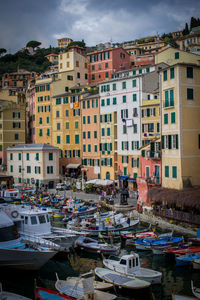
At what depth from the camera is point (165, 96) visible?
41.0m

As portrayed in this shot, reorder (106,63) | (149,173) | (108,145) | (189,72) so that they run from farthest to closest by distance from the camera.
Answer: (106,63) < (108,145) < (149,173) < (189,72)

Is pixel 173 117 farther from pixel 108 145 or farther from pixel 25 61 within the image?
pixel 25 61

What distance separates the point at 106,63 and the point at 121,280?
57.3m

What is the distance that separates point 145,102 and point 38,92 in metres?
30.7

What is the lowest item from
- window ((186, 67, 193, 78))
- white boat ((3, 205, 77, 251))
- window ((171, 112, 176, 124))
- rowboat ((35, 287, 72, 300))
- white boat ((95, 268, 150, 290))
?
rowboat ((35, 287, 72, 300))

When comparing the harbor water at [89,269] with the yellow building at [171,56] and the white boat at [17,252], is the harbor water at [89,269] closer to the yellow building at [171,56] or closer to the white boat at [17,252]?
the white boat at [17,252]

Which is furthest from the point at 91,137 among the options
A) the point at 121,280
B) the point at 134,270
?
the point at 121,280

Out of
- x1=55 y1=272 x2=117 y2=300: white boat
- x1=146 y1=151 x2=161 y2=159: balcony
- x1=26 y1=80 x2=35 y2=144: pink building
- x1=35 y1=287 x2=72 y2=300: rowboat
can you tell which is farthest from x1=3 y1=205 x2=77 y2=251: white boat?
x1=26 y1=80 x2=35 y2=144: pink building

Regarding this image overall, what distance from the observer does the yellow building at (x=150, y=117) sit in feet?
174

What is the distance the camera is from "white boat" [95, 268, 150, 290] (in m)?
23.2

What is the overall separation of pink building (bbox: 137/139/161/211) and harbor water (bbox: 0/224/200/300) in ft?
34.6

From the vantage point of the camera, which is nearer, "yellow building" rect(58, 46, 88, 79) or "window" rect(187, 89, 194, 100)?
"window" rect(187, 89, 194, 100)

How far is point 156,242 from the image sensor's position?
31.4 m

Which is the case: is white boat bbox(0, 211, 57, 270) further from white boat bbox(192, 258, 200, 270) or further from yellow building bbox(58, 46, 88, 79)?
yellow building bbox(58, 46, 88, 79)
